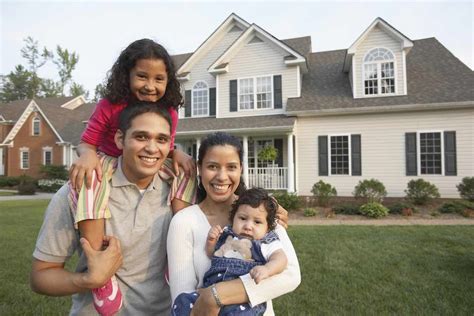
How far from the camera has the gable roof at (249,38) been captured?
1400cm

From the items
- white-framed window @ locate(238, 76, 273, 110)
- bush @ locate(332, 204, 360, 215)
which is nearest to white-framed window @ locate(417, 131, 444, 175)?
bush @ locate(332, 204, 360, 215)

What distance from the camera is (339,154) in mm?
13703

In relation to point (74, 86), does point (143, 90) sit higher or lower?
lower

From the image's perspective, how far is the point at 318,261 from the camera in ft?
17.8

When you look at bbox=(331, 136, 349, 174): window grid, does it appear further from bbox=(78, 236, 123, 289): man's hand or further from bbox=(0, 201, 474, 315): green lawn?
bbox=(78, 236, 123, 289): man's hand

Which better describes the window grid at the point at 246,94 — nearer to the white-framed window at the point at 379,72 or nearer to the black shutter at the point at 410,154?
the white-framed window at the point at 379,72

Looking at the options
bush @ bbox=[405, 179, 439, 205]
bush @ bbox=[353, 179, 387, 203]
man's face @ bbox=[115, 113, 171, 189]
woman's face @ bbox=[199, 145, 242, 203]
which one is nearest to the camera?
man's face @ bbox=[115, 113, 171, 189]

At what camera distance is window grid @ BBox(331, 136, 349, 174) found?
1357cm

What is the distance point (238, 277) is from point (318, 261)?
4243mm

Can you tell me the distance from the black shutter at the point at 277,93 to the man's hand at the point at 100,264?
44.5ft

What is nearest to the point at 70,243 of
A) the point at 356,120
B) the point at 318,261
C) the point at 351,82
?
the point at 318,261

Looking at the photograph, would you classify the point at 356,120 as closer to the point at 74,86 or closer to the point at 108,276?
the point at 108,276

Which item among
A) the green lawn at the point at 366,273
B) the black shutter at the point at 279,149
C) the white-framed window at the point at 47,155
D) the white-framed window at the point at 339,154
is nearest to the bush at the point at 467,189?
the white-framed window at the point at 339,154

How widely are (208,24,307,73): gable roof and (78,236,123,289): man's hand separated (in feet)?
45.2
